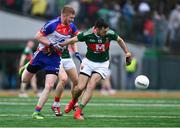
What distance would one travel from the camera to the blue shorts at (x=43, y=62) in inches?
696

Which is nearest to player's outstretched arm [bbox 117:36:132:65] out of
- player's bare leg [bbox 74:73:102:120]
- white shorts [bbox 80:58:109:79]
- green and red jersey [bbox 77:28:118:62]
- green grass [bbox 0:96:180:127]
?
green and red jersey [bbox 77:28:118:62]

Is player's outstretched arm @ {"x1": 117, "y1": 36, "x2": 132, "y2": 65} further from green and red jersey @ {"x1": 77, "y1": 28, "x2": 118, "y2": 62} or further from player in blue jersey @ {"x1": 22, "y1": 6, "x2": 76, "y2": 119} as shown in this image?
player in blue jersey @ {"x1": 22, "y1": 6, "x2": 76, "y2": 119}

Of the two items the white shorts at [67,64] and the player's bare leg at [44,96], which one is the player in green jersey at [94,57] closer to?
the player's bare leg at [44,96]

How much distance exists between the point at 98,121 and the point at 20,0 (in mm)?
19939

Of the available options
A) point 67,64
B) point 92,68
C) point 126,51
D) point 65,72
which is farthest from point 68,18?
point 65,72

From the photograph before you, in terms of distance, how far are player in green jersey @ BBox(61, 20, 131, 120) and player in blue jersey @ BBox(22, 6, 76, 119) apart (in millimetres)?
405

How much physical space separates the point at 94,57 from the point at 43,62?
1126 mm

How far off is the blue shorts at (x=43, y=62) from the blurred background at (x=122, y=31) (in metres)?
16.7

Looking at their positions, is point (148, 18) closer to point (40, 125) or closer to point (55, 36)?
point (55, 36)

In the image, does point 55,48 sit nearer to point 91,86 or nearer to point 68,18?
point 68,18

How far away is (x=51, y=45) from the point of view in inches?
695

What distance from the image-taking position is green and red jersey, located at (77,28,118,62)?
1745 cm

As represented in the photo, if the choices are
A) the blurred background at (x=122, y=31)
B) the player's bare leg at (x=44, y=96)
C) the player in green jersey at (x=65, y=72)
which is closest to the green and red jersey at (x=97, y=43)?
the player's bare leg at (x=44, y=96)

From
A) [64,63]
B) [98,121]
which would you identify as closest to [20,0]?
[64,63]
